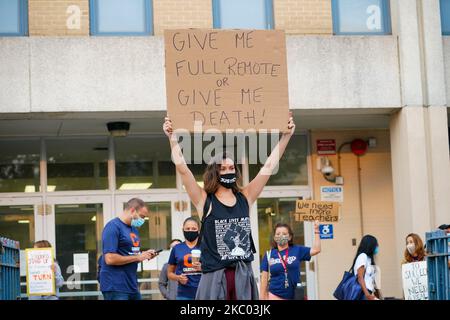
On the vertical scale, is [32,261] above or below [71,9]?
below

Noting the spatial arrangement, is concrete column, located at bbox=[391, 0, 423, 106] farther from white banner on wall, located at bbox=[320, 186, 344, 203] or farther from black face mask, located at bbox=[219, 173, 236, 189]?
black face mask, located at bbox=[219, 173, 236, 189]

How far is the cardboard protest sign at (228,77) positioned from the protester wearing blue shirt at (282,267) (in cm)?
356

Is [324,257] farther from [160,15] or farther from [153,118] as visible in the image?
[160,15]

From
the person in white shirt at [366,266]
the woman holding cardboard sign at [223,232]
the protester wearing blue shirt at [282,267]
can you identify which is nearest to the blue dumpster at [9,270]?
the woman holding cardboard sign at [223,232]

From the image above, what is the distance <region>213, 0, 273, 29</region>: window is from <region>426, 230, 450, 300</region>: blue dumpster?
784 centimetres

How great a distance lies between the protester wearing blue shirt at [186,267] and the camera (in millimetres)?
11820

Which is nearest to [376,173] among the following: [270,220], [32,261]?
[270,220]

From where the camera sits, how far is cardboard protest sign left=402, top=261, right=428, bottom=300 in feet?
36.1

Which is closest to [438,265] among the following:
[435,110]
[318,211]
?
[318,211]

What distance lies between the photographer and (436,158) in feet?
52.6

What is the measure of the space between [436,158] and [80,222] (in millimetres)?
6413

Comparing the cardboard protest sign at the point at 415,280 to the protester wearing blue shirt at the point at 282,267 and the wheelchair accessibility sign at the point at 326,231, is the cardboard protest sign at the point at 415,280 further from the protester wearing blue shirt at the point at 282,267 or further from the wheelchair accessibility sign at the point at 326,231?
the wheelchair accessibility sign at the point at 326,231

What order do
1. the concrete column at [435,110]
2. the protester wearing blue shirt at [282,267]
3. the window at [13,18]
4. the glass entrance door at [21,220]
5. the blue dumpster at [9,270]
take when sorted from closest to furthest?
the blue dumpster at [9,270] < the protester wearing blue shirt at [282,267] < the window at [13,18] < the concrete column at [435,110] < the glass entrance door at [21,220]

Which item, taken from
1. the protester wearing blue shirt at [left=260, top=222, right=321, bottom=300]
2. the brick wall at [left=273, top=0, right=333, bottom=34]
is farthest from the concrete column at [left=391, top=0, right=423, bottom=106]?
the protester wearing blue shirt at [left=260, top=222, right=321, bottom=300]
